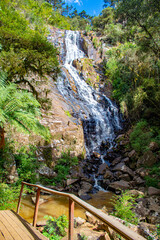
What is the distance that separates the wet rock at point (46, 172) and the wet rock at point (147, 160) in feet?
15.6

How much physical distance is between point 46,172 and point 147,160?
5.40 m

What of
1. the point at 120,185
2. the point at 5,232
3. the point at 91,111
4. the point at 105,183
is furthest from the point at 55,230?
the point at 91,111

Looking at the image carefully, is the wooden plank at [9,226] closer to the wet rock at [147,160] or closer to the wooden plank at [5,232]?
the wooden plank at [5,232]

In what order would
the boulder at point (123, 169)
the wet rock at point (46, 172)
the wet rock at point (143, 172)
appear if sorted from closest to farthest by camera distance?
1. the wet rock at point (46, 172)
2. the wet rock at point (143, 172)
3. the boulder at point (123, 169)

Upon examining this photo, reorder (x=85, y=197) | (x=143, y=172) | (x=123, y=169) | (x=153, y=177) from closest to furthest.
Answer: (x=85, y=197) → (x=153, y=177) → (x=143, y=172) → (x=123, y=169)

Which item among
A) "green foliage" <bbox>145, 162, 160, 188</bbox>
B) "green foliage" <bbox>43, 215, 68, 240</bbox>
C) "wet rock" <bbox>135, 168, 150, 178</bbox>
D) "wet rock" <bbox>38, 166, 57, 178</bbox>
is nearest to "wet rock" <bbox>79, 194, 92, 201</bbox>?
"wet rock" <bbox>38, 166, 57, 178</bbox>

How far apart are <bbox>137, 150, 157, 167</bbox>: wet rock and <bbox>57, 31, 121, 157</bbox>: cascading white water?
3333 mm

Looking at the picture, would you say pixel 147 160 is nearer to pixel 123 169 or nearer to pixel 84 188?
pixel 123 169

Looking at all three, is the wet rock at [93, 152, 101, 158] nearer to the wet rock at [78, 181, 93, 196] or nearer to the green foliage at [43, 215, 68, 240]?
the wet rock at [78, 181, 93, 196]

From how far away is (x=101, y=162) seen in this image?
1056 centimetres

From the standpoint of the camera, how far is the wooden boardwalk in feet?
7.30

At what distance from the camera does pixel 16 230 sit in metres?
2.43

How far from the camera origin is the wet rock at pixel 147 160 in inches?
335

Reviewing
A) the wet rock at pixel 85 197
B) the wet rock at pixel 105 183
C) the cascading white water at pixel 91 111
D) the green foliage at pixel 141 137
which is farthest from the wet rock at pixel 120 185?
the cascading white water at pixel 91 111
